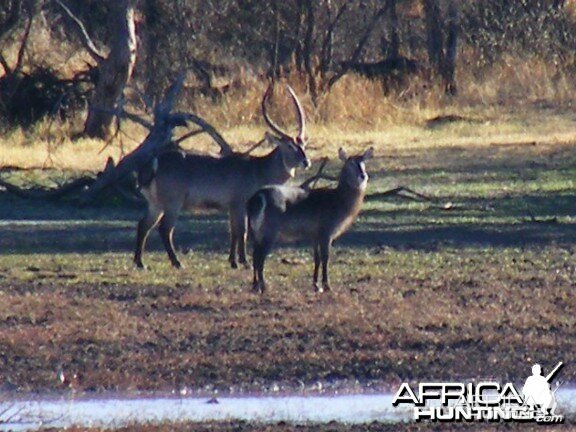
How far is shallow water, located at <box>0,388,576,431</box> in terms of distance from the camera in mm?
7332

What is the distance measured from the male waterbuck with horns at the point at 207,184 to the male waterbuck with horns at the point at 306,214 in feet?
4.48

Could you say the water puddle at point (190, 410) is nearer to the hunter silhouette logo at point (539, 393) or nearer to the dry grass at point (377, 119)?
the hunter silhouette logo at point (539, 393)

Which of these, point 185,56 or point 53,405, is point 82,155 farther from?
point 53,405

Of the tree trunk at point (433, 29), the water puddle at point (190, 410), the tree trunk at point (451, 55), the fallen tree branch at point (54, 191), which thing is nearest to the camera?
the water puddle at point (190, 410)

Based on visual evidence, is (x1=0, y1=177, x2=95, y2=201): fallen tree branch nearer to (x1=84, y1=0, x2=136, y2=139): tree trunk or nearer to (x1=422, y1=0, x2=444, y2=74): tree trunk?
(x1=84, y1=0, x2=136, y2=139): tree trunk

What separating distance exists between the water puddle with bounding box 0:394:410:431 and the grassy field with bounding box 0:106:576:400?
1.04 feet

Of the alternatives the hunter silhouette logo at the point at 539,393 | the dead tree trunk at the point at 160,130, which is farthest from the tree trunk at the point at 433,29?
the hunter silhouette logo at the point at 539,393

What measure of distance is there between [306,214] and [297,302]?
978 millimetres

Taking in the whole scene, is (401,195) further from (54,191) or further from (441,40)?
(441,40)

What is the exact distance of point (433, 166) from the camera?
21.0 metres

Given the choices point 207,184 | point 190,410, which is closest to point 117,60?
point 207,184

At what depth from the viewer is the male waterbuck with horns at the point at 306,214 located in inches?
443

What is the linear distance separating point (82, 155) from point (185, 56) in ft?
30.6

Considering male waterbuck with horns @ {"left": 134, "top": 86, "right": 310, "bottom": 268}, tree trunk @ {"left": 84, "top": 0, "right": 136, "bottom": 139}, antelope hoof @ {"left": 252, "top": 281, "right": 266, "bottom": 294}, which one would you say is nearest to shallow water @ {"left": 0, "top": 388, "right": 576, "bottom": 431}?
antelope hoof @ {"left": 252, "top": 281, "right": 266, "bottom": 294}
